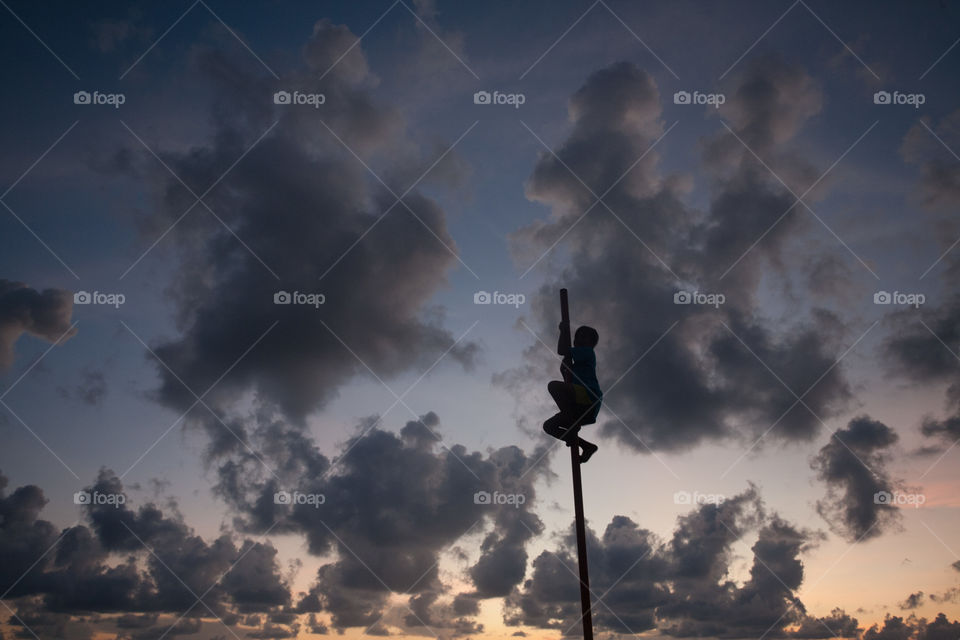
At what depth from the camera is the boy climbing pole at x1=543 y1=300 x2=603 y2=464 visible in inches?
566

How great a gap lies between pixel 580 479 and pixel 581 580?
1777mm

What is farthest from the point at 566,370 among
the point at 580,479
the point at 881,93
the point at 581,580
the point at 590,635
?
the point at 881,93

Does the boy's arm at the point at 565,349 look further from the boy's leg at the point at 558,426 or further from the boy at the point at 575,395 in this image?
the boy's leg at the point at 558,426

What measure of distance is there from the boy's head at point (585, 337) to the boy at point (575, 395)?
12 centimetres

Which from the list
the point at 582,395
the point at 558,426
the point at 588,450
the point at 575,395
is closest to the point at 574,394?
the point at 575,395

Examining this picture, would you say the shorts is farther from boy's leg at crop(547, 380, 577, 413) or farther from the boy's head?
the boy's head

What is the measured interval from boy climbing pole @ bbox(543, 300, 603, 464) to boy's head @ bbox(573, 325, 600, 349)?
0.03 meters

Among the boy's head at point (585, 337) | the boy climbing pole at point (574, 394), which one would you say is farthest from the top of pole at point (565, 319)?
the boy's head at point (585, 337)

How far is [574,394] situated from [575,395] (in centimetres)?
7

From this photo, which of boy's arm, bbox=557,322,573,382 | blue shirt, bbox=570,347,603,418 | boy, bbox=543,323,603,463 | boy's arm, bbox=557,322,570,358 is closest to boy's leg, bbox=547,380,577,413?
boy, bbox=543,323,603,463

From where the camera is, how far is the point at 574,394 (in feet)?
47.9

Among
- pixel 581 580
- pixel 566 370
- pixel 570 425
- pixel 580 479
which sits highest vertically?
pixel 566 370

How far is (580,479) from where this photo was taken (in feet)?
44.1

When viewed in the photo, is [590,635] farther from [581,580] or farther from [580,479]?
[580,479]
